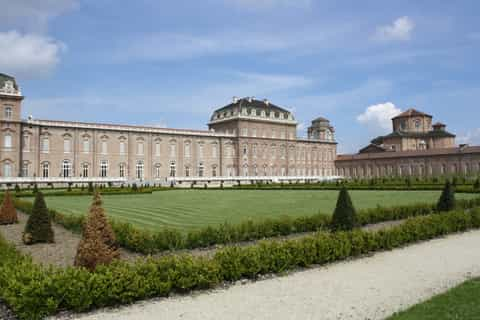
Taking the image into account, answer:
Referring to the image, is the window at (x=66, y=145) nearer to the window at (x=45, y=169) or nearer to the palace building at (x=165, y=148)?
the palace building at (x=165, y=148)

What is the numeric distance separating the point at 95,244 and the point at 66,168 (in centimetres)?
4189

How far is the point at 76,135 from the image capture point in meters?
46.0

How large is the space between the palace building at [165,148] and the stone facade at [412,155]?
5.49m

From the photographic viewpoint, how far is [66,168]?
45.4 meters

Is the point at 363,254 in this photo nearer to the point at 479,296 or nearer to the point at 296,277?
the point at 296,277

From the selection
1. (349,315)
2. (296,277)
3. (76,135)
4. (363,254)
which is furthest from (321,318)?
(76,135)

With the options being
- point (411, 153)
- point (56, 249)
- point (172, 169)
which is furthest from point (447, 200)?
point (411, 153)

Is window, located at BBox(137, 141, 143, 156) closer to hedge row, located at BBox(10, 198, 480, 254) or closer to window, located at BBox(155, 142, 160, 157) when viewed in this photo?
window, located at BBox(155, 142, 160, 157)

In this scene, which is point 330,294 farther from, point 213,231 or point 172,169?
point 172,169

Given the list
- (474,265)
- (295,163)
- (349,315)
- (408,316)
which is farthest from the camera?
(295,163)

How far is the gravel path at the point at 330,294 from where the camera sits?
5.62 meters

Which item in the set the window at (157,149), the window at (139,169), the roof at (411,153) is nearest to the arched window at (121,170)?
the window at (139,169)

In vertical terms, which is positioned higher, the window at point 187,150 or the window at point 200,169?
the window at point 187,150

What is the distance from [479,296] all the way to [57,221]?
1322 centimetres
